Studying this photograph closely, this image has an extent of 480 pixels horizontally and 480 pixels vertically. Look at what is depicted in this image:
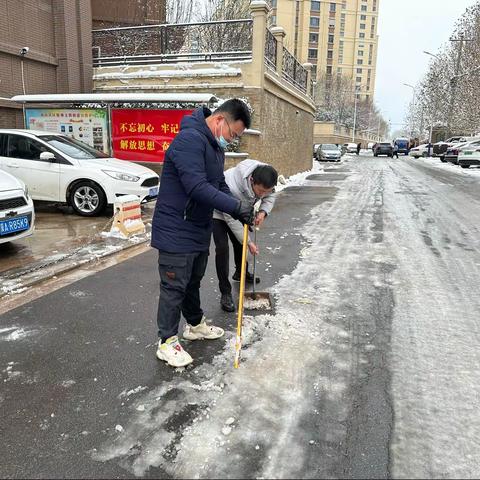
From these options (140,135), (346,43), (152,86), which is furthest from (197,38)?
(346,43)

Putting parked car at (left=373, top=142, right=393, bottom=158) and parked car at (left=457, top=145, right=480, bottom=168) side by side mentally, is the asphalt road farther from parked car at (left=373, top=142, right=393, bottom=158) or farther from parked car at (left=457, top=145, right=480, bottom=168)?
parked car at (left=373, top=142, right=393, bottom=158)

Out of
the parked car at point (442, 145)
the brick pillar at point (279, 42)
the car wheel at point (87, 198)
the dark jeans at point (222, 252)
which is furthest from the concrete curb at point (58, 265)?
the parked car at point (442, 145)

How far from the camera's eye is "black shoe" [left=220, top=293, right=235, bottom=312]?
14.8 ft

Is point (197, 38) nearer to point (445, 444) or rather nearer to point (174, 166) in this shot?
point (174, 166)

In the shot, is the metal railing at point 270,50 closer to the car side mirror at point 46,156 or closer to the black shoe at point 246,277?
the car side mirror at point 46,156

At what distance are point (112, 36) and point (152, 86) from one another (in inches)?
120

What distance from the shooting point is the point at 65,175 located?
8867 mm

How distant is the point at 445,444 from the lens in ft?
8.31

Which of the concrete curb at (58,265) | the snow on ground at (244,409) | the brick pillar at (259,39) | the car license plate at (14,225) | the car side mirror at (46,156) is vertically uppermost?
the brick pillar at (259,39)

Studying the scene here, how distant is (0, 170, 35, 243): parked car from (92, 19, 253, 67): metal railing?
32.2ft

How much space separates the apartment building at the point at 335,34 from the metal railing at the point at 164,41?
74499 millimetres

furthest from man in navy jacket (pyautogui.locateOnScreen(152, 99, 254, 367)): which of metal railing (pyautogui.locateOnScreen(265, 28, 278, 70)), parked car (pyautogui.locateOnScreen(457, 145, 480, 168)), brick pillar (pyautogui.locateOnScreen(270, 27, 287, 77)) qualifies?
parked car (pyautogui.locateOnScreen(457, 145, 480, 168))

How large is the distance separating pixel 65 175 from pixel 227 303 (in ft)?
18.8

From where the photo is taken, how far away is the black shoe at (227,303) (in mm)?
4516
